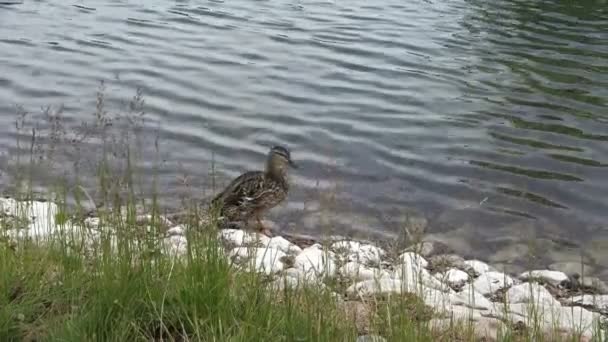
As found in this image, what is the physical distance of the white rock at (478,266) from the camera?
7543 mm

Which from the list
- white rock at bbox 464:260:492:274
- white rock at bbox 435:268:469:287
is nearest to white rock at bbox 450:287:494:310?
white rock at bbox 435:268:469:287

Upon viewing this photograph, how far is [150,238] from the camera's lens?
4.69m

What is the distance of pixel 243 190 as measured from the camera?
812 centimetres

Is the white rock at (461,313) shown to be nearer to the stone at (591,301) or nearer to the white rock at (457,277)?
the stone at (591,301)

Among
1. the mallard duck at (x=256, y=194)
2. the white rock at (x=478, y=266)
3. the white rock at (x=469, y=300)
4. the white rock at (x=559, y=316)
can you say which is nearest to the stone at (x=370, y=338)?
the white rock at (x=559, y=316)

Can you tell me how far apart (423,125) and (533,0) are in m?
8.06

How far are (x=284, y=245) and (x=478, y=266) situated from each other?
161 cm

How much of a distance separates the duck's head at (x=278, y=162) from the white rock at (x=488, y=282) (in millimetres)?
2175

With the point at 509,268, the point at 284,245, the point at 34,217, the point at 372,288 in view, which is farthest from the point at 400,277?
the point at 509,268

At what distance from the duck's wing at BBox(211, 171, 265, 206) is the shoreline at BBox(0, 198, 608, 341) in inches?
17.1

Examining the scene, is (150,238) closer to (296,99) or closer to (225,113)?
(225,113)

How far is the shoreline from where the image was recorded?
15.7ft

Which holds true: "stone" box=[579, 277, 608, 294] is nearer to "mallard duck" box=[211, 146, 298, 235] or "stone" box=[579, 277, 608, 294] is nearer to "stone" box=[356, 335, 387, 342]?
"mallard duck" box=[211, 146, 298, 235]

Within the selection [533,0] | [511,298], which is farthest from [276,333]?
[533,0]
